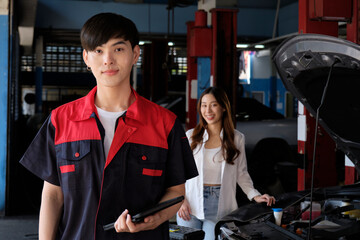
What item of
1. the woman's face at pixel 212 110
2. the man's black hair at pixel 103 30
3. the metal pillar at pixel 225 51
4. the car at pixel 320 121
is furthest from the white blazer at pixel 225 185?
the metal pillar at pixel 225 51

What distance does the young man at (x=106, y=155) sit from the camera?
149cm

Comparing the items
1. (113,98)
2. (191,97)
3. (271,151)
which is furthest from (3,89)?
(113,98)

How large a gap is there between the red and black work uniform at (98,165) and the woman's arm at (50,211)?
0.02 meters

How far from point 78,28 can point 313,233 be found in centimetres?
1288

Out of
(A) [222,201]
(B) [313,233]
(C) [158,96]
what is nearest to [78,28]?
(C) [158,96]

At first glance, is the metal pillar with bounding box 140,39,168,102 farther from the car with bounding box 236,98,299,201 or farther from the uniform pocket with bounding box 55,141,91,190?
the uniform pocket with bounding box 55,141,91,190

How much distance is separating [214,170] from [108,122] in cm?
165

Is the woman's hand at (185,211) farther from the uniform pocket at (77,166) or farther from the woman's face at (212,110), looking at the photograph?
the uniform pocket at (77,166)

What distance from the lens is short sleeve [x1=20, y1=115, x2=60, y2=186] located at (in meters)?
1.54

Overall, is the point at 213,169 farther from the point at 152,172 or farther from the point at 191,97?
the point at 191,97

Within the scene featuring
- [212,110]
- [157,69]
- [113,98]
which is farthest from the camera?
[157,69]

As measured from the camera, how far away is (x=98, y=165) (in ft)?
4.91

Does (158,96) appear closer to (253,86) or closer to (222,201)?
(253,86)

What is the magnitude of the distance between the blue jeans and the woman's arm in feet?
5.21
